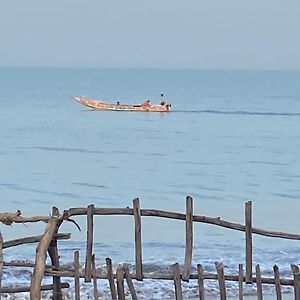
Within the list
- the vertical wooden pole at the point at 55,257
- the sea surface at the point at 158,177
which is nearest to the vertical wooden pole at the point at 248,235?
the vertical wooden pole at the point at 55,257

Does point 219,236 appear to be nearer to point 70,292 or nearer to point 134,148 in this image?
point 70,292

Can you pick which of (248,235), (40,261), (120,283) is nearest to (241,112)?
(248,235)

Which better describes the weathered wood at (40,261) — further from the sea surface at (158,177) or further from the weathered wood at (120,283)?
the sea surface at (158,177)

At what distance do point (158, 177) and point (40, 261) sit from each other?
1755cm

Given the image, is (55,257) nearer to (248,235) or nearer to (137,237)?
(137,237)

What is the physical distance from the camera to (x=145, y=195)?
62.5 feet

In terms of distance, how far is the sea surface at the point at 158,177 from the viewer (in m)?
12.5

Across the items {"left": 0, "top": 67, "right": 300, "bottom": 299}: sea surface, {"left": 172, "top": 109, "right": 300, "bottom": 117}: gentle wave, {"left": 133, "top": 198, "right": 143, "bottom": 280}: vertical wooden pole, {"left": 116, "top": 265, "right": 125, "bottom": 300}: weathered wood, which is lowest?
{"left": 116, "top": 265, "right": 125, "bottom": 300}: weathered wood

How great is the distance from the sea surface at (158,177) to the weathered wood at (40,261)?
15.7ft

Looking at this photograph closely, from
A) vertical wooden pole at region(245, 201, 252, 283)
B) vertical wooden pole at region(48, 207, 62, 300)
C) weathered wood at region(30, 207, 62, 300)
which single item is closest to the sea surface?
vertical wooden pole at region(48, 207, 62, 300)

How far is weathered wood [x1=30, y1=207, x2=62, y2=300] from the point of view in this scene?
4625 millimetres

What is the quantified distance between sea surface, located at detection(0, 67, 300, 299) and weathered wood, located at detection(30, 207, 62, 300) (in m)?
Result: 4.77

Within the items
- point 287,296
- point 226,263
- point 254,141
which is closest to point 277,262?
point 226,263

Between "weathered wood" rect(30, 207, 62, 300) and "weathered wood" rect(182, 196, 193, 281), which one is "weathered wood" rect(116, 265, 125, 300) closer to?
"weathered wood" rect(182, 196, 193, 281)
